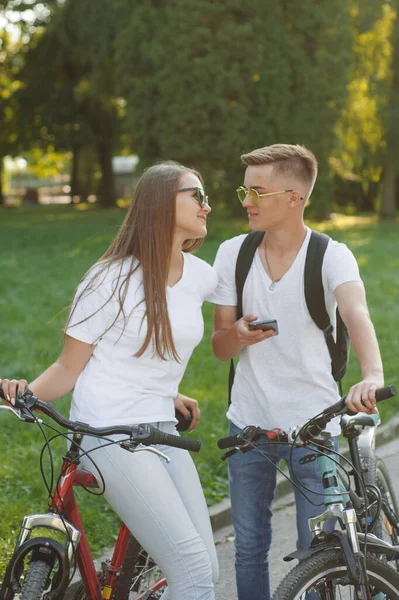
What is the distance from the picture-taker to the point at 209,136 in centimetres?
2247

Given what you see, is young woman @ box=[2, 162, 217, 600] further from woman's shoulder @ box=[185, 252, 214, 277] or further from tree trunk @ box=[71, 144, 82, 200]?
tree trunk @ box=[71, 144, 82, 200]

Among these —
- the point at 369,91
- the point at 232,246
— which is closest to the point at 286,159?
the point at 232,246

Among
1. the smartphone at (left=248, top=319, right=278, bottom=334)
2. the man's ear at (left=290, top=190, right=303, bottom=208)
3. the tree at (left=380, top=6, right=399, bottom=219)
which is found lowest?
the smartphone at (left=248, top=319, right=278, bottom=334)

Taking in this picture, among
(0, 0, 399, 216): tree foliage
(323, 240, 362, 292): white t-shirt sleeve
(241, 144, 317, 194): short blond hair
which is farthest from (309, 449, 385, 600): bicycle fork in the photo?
(0, 0, 399, 216): tree foliage

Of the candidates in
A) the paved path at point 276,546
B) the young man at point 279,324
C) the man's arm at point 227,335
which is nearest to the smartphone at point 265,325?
the man's arm at point 227,335

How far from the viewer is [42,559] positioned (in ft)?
8.91

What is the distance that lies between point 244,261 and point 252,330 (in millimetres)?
465

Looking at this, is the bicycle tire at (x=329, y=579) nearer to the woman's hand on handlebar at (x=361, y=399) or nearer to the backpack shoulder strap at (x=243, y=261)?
the woman's hand on handlebar at (x=361, y=399)

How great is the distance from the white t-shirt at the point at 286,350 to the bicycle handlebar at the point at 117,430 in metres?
0.76

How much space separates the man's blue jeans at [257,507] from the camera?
3371 millimetres

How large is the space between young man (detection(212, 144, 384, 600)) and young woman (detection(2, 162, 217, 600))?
30 centimetres

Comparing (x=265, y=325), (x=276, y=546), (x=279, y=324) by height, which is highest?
(x=279, y=324)

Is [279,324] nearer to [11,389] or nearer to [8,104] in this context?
[11,389]

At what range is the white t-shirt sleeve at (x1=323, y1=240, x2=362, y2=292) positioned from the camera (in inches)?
126
